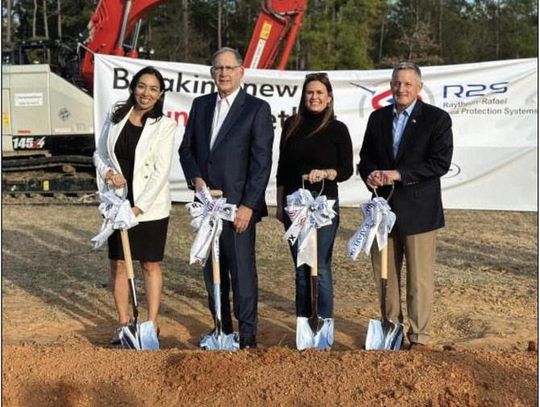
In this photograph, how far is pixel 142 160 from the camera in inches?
183

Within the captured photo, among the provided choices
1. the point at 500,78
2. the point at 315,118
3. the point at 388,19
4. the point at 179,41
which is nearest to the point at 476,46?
the point at 388,19

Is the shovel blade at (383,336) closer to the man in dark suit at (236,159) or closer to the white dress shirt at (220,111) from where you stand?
the man in dark suit at (236,159)

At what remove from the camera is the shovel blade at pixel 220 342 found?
4.57 metres

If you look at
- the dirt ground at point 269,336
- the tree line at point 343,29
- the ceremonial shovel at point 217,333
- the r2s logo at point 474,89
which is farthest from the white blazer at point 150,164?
the tree line at point 343,29

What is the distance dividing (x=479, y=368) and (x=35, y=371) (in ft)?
8.00

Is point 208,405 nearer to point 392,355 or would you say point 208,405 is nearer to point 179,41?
point 392,355

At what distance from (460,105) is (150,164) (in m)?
6.52

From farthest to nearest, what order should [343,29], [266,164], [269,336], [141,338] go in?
[343,29]
[269,336]
[141,338]
[266,164]

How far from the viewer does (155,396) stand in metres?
3.61

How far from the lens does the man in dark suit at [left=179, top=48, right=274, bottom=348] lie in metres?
4.42

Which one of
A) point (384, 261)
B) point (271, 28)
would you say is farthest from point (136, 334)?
point (271, 28)

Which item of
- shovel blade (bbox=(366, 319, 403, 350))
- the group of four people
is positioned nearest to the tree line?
the group of four people

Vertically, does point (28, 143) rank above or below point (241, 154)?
below

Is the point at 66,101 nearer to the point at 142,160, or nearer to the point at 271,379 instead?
the point at 142,160
